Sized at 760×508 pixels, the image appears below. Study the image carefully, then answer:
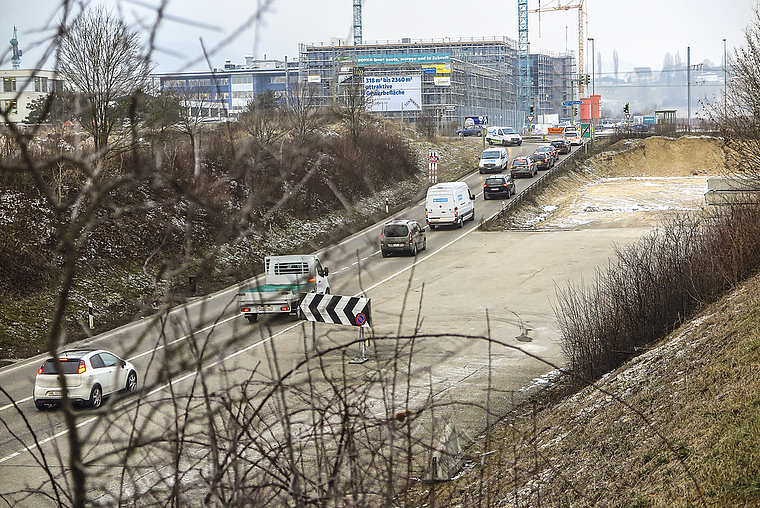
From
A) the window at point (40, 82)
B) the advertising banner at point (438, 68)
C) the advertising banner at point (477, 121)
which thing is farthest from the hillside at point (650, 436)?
the advertising banner at point (438, 68)

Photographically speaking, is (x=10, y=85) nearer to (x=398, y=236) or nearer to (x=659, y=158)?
(x=398, y=236)

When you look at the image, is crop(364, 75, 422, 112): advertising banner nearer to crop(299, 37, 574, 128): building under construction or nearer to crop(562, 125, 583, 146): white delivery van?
crop(299, 37, 574, 128): building under construction

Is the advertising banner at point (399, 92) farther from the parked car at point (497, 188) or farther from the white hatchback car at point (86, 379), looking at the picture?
the white hatchback car at point (86, 379)

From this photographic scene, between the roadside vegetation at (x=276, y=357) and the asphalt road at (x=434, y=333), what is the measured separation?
278 mm

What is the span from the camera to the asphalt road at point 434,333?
9219 millimetres

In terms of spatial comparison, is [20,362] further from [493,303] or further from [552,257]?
[552,257]

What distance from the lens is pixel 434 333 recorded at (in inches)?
827

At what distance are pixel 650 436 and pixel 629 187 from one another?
188 ft

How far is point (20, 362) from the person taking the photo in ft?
71.5

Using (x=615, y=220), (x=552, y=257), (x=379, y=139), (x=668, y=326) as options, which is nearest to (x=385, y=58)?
(x=379, y=139)

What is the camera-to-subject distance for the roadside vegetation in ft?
Result: 8.80

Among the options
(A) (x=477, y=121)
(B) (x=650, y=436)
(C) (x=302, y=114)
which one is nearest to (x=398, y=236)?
(C) (x=302, y=114)

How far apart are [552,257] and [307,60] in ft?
313

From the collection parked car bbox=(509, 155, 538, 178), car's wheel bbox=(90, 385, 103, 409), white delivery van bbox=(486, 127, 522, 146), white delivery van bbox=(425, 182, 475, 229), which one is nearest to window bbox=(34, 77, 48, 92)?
car's wheel bbox=(90, 385, 103, 409)
